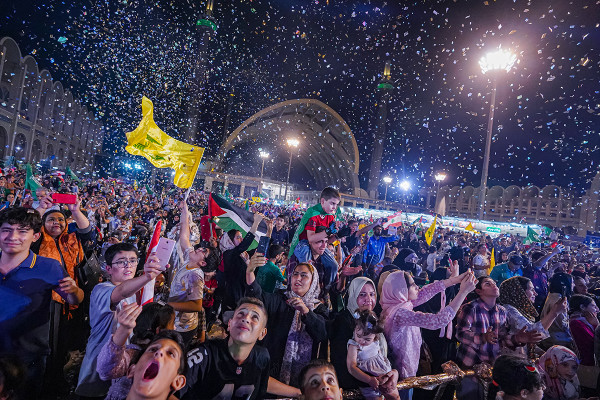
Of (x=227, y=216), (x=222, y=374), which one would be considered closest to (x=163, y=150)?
(x=227, y=216)

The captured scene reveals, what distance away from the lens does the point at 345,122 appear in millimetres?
50344

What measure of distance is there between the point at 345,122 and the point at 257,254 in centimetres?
4981

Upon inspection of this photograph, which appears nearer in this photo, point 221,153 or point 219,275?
point 219,275

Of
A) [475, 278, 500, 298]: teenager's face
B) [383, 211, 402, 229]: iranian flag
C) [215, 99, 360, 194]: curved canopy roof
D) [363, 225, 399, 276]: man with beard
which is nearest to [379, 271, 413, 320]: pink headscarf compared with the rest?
[475, 278, 500, 298]: teenager's face

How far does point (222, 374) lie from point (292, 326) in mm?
881

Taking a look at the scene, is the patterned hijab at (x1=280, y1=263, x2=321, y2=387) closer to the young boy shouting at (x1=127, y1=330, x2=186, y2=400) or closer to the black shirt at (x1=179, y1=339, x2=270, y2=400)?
the black shirt at (x1=179, y1=339, x2=270, y2=400)

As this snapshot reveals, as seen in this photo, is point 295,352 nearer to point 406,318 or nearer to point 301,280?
point 301,280

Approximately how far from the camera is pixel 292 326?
2.80 metres

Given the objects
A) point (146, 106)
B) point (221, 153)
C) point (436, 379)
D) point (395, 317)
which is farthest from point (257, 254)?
point (221, 153)

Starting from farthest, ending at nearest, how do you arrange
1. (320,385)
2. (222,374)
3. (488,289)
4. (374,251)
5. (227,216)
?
(374,251) < (227,216) < (488,289) < (222,374) < (320,385)

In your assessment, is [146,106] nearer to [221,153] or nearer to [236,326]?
[236,326]

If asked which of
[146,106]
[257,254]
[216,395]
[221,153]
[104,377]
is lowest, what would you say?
[216,395]

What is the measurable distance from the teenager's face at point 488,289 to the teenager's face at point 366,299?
1.32 meters

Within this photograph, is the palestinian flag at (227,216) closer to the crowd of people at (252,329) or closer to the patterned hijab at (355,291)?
the crowd of people at (252,329)
